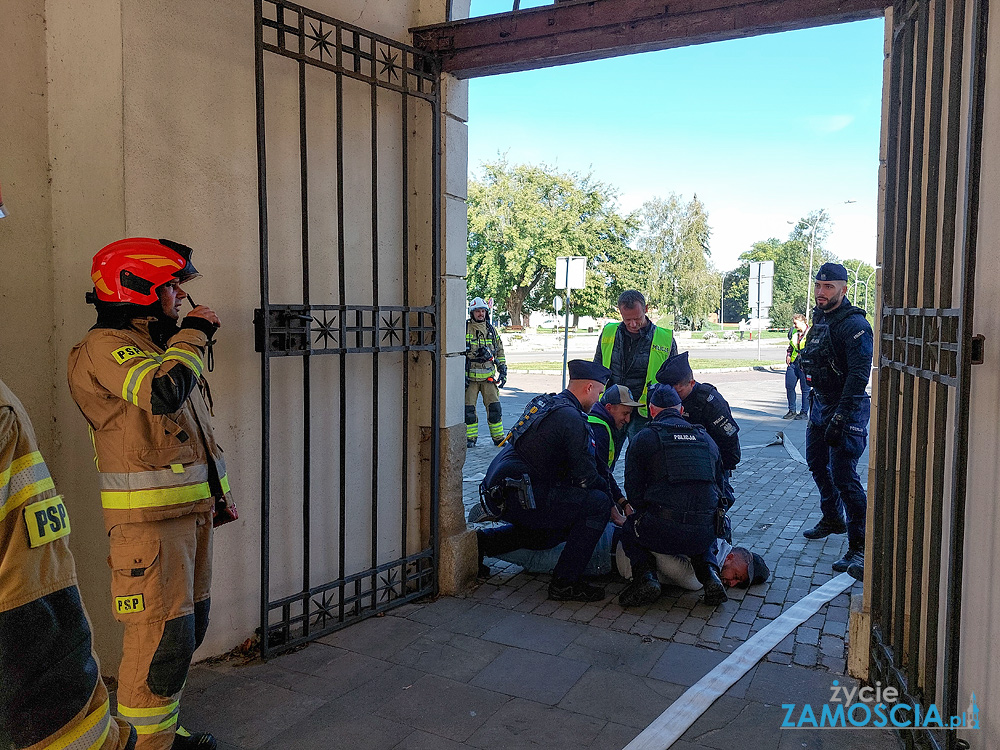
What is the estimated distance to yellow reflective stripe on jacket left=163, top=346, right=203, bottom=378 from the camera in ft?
9.57

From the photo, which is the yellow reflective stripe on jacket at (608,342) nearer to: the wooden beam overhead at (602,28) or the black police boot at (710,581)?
the black police boot at (710,581)

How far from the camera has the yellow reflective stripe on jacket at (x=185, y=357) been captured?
2.92 metres

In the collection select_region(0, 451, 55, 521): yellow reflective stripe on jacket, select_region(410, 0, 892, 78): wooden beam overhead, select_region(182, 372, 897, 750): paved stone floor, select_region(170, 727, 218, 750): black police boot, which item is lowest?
select_region(182, 372, 897, 750): paved stone floor

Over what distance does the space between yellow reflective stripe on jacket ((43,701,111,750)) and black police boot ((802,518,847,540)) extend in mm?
5834

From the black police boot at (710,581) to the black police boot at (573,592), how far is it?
0.67 m

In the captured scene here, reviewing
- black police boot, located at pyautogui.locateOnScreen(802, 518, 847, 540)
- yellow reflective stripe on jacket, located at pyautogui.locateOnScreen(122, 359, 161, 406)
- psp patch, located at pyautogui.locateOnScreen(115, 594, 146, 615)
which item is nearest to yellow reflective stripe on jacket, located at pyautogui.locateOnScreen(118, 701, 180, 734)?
psp patch, located at pyautogui.locateOnScreen(115, 594, 146, 615)

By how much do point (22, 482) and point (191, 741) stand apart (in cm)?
181

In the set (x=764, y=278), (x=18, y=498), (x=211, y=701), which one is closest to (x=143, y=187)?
(x=18, y=498)

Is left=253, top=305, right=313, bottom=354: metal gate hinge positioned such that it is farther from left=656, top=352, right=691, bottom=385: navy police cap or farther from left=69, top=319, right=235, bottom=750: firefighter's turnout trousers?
left=656, top=352, right=691, bottom=385: navy police cap

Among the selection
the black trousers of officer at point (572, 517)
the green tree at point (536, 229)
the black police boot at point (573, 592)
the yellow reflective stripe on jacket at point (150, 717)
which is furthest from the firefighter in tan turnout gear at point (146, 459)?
the green tree at point (536, 229)

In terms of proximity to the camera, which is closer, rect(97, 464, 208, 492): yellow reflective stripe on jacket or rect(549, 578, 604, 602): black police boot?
rect(97, 464, 208, 492): yellow reflective stripe on jacket

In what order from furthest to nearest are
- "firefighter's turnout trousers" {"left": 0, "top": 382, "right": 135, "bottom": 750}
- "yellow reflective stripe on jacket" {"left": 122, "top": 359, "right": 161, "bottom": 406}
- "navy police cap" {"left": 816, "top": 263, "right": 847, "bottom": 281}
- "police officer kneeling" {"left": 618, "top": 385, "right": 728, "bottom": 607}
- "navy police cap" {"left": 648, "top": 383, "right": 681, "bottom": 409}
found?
1. "navy police cap" {"left": 816, "top": 263, "right": 847, "bottom": 281}
2. "navy police cap" {"left": 648, "top": 383, "right": 681, "bottom": 409}
3. "police officer kneeling" {"left": 618, "top": 385, "right": 728, "bottom": 607}
4. "yellow reflective stripe on jacket" {"left": 122, "top": 359, "right": 161, "bottom": 406}
5. "firefighter's turnout trousers" {"left": 0, "top": 382, "right": 135, "bottom": 750}

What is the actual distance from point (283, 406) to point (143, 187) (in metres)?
1.38

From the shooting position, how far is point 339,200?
13.9 feet
